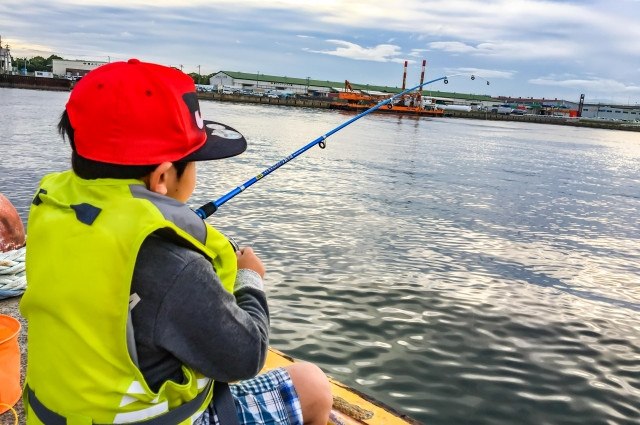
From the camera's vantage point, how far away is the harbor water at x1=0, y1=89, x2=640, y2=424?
216 inches

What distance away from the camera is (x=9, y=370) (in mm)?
2768

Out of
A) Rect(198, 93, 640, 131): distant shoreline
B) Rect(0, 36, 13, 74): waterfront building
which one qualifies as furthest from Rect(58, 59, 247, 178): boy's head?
Rect(0, 36, 13, 74): waterfront building

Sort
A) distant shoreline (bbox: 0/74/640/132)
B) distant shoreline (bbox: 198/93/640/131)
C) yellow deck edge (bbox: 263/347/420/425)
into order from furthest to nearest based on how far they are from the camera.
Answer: distant shoreline (bbox: 198/93/640/131)
distant shoreline (bbox: 0/74/640/132)
yellow deck edge (bbox: 263/347/420/425)

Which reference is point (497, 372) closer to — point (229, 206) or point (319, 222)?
point (319, 222)

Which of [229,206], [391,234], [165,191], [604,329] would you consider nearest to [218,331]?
[165,191]

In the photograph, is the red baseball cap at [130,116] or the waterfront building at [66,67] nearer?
the red baseball cap at [130,116]

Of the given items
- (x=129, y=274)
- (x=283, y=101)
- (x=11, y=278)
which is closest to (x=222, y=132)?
(x=129, y=274)

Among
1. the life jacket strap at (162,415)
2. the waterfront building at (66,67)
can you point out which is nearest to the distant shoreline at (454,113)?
the waterfront building at (66,67)

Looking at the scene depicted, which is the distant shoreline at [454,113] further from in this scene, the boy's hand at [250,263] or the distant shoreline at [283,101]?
the boy's hand at [250,263]

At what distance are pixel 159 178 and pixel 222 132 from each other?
35 cm

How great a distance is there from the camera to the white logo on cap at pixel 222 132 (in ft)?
5.89

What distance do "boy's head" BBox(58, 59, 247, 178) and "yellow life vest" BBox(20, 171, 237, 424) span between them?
0.20 feet

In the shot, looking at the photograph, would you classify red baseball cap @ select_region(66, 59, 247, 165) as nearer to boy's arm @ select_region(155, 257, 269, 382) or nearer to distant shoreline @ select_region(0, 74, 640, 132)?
boy's arm @ select_region(155, 257, 269, 382)

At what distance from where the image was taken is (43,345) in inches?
59.7
